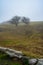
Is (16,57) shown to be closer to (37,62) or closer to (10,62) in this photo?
(10,62)

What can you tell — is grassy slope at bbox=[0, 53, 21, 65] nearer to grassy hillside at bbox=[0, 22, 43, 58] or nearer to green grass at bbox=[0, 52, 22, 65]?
green grass at bbox=[0, 52, 22, 65]

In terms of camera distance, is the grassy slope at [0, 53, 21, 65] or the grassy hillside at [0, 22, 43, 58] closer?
the grassy slope at [0, 53, 21, 65]

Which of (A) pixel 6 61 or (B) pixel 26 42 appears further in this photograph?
(B) pixel 26 42

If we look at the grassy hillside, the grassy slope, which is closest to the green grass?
the grassy slope

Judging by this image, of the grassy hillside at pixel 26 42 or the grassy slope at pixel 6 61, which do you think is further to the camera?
the grassy hillside at pixel 26 42

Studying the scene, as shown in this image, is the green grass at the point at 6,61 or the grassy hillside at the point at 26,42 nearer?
the green grass at the point at 6,61

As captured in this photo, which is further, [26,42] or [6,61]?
[26,42]

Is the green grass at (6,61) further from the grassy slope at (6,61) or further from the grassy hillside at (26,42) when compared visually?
the grassy hillside at (26,42)

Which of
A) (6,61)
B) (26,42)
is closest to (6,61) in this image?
(6,61)

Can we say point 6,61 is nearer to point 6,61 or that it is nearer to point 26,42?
point 6,61

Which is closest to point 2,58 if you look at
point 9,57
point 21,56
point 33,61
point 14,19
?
point 9,57

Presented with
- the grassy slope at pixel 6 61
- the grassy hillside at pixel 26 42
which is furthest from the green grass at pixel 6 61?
the grassy hillside at pixel 26 42

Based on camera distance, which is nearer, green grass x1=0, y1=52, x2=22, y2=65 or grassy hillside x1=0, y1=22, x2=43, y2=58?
green grass x1=0, y1=52, x2=22, y2=65

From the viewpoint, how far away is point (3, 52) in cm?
1880
